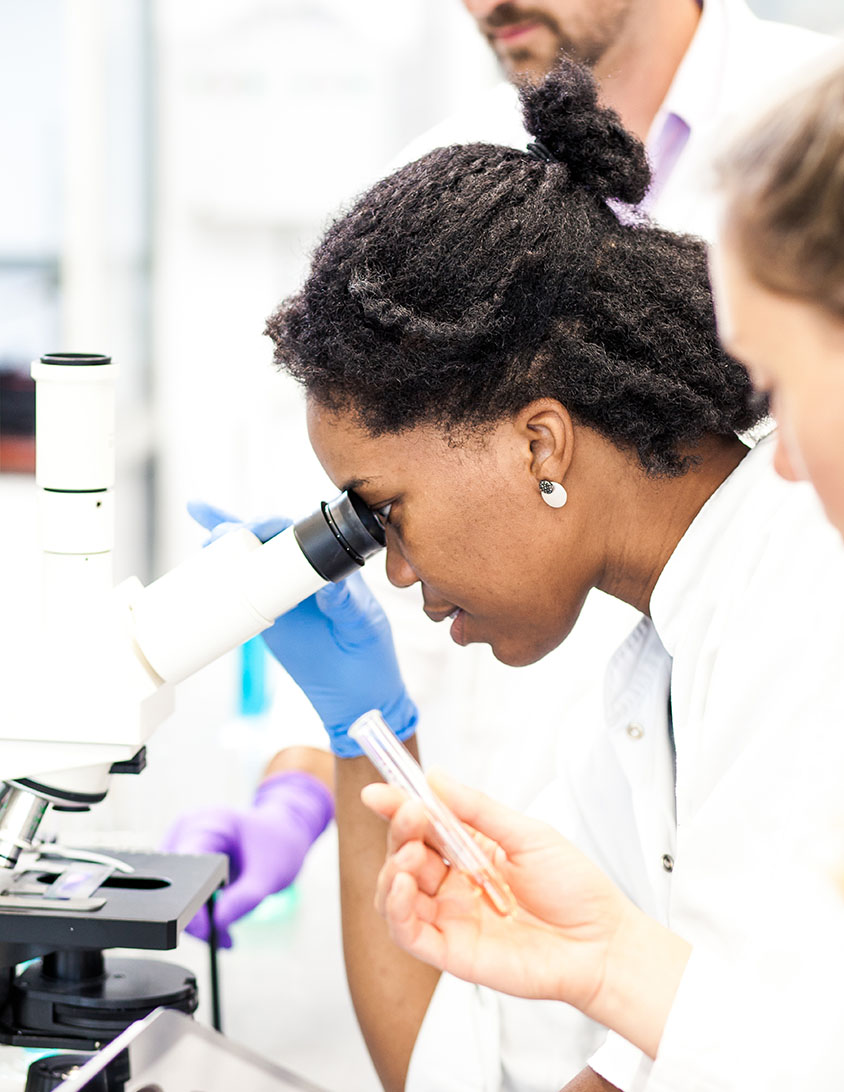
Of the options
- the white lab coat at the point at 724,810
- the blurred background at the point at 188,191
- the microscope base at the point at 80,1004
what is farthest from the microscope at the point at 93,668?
the blurred background at the point at 188,191

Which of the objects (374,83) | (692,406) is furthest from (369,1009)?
(374,83)

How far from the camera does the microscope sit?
1160mm

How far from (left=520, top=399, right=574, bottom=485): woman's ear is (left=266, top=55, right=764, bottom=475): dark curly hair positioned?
13 mm

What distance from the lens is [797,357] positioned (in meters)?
0.71

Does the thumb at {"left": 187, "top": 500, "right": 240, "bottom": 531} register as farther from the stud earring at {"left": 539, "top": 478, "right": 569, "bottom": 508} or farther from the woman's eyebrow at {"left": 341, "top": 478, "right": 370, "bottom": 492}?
the stud earring at {"left": 539, "top": 478, "right": 569, "bottom": 508}

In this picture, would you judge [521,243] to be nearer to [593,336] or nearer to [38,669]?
[593,336]

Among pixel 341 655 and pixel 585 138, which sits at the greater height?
pixel 585 138

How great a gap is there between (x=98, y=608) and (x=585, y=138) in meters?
0.67

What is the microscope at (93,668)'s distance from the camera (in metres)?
1.16

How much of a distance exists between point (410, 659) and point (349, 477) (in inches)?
34.9

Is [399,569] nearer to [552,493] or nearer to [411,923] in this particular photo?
[552,493]

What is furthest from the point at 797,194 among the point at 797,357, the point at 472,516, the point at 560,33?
the point at 560,33

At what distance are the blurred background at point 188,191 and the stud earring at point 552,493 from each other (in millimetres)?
2091

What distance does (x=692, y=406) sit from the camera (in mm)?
1229
